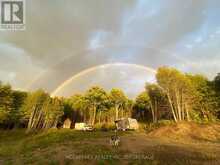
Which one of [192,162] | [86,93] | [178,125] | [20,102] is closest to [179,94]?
[178,125]

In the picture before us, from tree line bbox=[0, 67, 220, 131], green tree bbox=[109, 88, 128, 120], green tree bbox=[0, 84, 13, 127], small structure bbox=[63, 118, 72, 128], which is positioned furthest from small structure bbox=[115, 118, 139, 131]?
green tree bbox=[0, 84, 13, 127]

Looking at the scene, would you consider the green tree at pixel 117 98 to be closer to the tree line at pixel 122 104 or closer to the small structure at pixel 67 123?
the tree line at pixel 122 104

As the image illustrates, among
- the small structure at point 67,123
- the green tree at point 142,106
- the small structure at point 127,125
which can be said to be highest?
the green tree at point 142,106

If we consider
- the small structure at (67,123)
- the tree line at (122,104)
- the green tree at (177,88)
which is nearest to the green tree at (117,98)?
the tree line at (122,104)

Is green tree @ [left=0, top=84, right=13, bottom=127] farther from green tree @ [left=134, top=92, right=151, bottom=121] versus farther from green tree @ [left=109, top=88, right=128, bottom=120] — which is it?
green tree @ [left=134, top=92, right=151, bottom=121]

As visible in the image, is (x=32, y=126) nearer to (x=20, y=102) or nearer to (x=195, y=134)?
(x=20, y=102)

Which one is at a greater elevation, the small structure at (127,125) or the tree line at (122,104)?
the tree line at (122,104)

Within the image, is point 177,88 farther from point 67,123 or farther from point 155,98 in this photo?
point 67,123

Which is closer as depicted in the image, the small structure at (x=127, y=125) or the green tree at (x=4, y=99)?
the green tree at (x=4, y=99)

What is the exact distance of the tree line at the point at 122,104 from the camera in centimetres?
4328

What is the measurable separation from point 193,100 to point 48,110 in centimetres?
4014

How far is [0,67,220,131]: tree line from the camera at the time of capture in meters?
43.3

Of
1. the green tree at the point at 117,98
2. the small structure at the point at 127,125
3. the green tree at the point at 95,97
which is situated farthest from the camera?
the green tree at the point at 117,98

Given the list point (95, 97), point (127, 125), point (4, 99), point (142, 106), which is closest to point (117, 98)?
point (95, 97)
